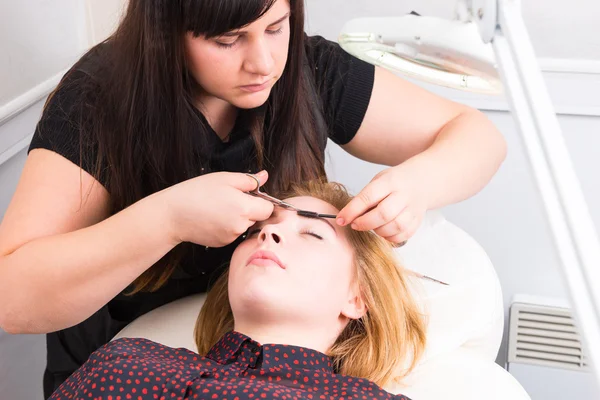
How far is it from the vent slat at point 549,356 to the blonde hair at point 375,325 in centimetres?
79

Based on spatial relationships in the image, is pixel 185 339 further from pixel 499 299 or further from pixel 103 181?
pixel 499 299

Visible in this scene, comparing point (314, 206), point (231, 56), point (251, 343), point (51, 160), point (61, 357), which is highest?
point (231, 56)

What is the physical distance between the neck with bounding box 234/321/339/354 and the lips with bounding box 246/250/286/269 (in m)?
0.10

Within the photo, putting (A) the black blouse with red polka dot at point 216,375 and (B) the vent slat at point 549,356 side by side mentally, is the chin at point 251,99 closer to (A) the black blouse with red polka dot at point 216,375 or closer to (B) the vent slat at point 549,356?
(A) the black blouse with red polka dot at point 216,375

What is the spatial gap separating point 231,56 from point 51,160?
0.33m

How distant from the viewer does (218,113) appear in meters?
1.40

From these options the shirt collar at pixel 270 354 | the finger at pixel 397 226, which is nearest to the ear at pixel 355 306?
the shirt collar at pixel 270 354

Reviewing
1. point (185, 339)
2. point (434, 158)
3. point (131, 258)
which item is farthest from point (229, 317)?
point (434, 158)

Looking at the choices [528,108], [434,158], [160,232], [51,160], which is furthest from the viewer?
[434,158]

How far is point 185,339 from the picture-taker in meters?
1.48

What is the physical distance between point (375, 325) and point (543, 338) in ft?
3.00

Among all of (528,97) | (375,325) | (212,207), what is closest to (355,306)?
(375,325)

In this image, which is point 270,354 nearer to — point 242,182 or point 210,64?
point 242,182

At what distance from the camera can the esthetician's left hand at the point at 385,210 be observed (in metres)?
1.16
